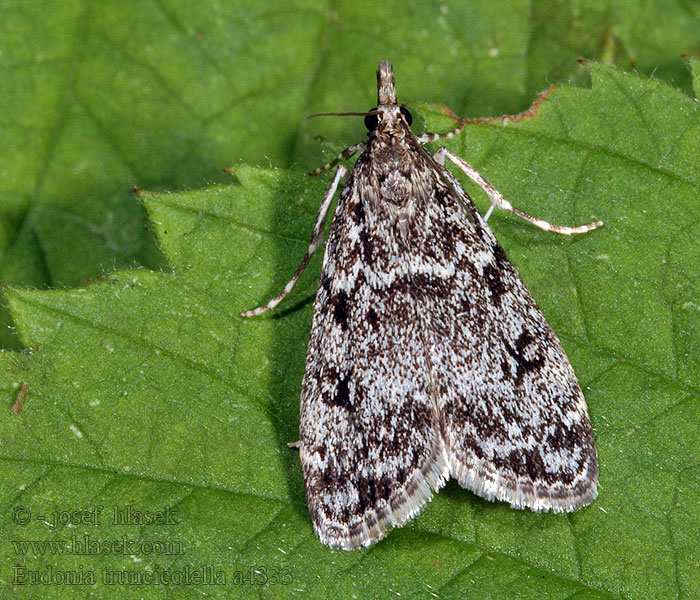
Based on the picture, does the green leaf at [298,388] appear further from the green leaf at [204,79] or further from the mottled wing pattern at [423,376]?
the green leaf at [204,79]

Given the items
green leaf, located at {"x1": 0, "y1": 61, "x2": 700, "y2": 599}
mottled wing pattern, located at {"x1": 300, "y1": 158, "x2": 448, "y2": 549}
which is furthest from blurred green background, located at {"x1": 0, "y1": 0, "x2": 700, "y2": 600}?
mottled wing pattern, located at {"x1": 300, "y1": 158, "x2": 448, "y2": 549}

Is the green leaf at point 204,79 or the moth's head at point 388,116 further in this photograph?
the green leaf at point 204,79

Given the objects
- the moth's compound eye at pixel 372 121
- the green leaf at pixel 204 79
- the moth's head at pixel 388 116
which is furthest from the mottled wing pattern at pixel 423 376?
the green leaf at pixel 204 79

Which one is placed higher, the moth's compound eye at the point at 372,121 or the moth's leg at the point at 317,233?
the moth's compound eye at the point at 372,121

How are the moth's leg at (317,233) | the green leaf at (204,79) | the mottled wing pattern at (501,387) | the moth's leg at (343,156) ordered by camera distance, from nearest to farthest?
1. the mottled wing pattern at (501,387)
2. the moth's leg at (317,233)
3. the moth's leg at (343,156)
4. the green leaf at (204,79)

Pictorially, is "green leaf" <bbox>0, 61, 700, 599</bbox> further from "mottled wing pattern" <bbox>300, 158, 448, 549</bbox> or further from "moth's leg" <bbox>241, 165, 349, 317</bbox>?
"mottled wing pattern" <bbox>300, 158, 448, 549</bbox>
